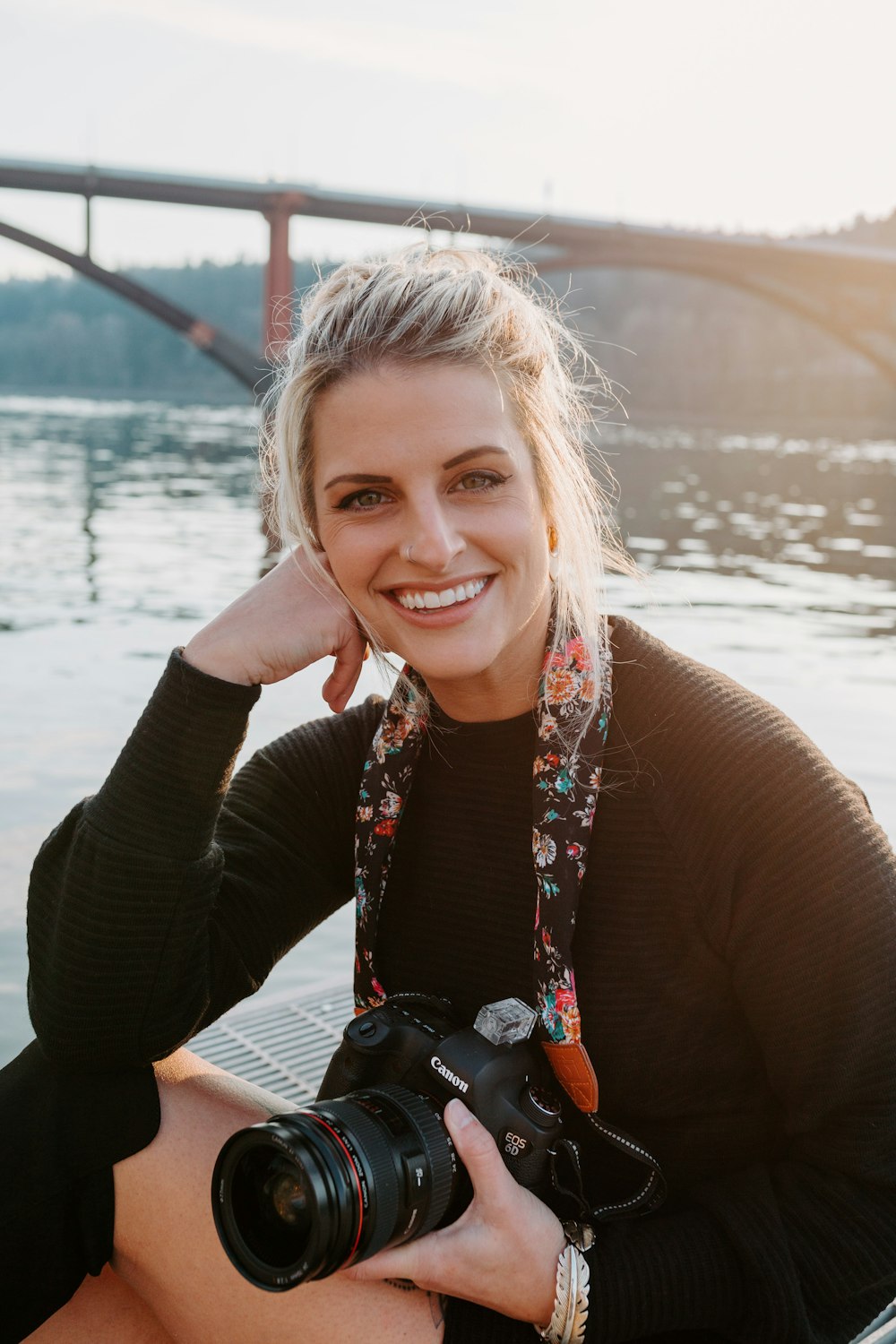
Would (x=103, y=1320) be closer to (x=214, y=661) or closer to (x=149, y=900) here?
(x=149, y=900)

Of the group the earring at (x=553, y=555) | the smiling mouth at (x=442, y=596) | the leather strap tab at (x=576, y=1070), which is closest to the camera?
the leather strap tab at (x=576, y=1070)

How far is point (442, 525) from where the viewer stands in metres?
1.51

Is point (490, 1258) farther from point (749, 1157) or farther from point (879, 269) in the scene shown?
point (879, 269)

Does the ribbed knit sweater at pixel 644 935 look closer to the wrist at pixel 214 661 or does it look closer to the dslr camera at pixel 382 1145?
the wrist at pixel 214 661

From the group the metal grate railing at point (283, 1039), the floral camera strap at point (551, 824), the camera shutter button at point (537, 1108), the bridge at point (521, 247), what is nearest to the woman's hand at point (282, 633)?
the floral camera strap at point (551, 824)

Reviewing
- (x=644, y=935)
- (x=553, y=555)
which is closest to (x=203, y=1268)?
(x=644, y=935)

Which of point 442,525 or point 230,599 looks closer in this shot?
point 442,525

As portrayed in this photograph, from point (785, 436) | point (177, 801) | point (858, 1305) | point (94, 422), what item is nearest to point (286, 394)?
point (177, 801)

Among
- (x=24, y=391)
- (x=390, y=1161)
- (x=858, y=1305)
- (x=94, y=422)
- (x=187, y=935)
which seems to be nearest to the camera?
(x=390, y=1161)

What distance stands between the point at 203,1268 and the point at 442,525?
82cm

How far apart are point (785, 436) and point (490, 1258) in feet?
146

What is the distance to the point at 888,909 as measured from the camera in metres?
1.26

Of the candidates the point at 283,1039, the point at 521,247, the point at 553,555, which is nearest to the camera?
the point at 553,555

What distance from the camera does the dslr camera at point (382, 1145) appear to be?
1146 millimetres
